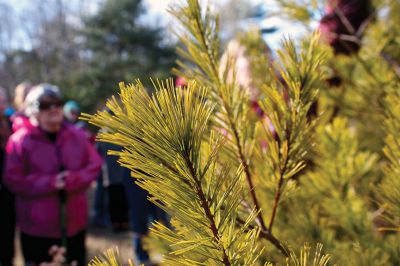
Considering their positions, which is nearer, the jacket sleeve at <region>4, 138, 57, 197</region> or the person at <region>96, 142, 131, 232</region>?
the jacket sleeve at <region>4, 138, 57, 197</region>

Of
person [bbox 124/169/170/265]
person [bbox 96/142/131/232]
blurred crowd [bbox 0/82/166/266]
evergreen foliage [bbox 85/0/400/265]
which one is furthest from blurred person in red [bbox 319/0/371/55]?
person [bbox 124/169/170/265]

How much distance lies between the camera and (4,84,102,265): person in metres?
2.33

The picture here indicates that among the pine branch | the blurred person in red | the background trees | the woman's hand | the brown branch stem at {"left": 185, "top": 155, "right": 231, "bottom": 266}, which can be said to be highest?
the background trees

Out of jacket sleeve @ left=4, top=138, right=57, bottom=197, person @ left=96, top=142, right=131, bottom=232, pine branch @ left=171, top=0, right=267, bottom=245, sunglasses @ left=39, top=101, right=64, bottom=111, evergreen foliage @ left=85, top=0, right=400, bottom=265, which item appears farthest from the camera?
person @ left=96, top=142, right=131, bottom=232

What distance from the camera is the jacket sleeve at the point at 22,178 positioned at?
2.29m

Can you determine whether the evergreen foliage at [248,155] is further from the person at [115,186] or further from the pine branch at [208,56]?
the person at [115,186]

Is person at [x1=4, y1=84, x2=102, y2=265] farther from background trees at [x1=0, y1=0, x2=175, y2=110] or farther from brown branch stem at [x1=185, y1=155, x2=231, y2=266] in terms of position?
background trees at [x1=0, y1=0, x2=175, y2=110]

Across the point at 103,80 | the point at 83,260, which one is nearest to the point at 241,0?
the point at 103,80

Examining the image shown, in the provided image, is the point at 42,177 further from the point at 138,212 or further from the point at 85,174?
the point at 138,212

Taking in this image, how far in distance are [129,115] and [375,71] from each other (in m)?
0.87

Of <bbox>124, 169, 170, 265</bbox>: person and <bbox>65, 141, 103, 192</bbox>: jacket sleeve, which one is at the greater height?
<bbox>65, 141, 103, 192</bbox>: jacket sleeve

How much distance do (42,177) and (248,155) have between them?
201 centimetres

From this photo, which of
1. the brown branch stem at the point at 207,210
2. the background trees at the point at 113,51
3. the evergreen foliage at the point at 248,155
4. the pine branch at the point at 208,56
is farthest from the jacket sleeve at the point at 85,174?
the background trees at the point at 113,51

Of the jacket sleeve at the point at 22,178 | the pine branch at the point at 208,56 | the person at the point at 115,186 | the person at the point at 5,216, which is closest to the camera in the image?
the pine branch at the point at 208,56
